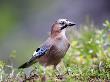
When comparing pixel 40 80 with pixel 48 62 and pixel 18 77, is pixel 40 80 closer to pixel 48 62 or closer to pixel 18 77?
pixel 18 77

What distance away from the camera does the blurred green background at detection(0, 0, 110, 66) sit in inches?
785

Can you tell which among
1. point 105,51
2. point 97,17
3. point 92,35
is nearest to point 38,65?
point 105,51

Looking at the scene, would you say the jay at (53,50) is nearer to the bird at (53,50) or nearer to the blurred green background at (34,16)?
the bird at (53,50)

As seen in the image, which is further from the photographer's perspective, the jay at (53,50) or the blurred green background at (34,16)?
the blurred green background at (34,16)

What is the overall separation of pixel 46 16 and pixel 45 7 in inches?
29.0

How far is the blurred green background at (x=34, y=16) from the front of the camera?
785 inches

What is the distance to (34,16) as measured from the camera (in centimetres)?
2209

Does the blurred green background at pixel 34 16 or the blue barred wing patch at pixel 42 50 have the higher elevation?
the blurred green background at pixel 34 16

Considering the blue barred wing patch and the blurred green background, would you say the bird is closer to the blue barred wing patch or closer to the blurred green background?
the blue barred wing patch

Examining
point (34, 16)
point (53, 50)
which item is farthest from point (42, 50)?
point (34, 16)

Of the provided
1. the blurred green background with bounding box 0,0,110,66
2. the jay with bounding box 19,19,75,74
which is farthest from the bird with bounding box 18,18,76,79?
the blurred green background with bounding box 0,0,110,66

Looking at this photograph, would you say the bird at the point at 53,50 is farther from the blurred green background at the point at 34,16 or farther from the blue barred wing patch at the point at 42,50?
the blurred green background at the point at 34,16

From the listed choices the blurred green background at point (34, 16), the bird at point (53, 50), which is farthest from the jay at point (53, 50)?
the blurred green background at point (34, 16)

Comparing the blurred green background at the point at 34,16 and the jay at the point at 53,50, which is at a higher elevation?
the blurred green background at the point at 34,16
